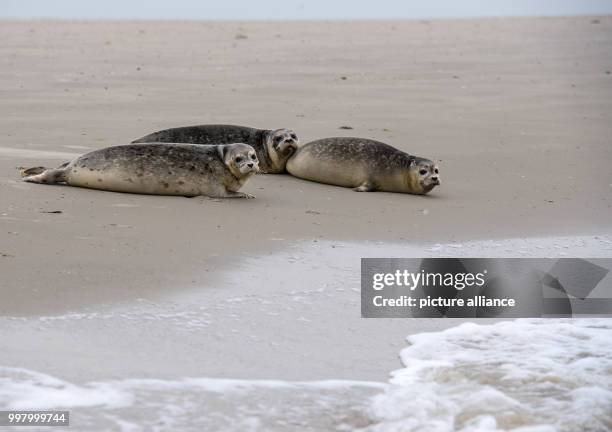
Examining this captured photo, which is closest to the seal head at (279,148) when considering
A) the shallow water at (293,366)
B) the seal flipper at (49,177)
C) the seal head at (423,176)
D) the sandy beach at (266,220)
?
the sandy beach at (266,220)

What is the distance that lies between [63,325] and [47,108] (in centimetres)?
651

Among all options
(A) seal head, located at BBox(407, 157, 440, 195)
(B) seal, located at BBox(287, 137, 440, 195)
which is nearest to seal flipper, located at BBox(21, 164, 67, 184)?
(B) seal, located at BBox(287, 137, 440, 195)

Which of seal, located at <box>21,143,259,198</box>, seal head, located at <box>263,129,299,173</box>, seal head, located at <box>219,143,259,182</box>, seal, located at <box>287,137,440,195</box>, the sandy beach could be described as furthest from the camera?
seal head, located at <box>263,129,299,173</box>

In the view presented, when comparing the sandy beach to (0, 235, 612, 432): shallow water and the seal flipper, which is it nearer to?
(0, 235, 612, 432): shallow water

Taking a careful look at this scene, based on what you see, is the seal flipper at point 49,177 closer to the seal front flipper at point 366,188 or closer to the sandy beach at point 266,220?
the sandy beach at point 266,220

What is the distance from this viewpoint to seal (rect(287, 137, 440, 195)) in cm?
708

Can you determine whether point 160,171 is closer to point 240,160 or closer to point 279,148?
point 240,160

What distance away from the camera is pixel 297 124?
31.4 feet

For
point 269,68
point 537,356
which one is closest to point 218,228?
point 537,356

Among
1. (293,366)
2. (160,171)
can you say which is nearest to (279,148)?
(160,171)

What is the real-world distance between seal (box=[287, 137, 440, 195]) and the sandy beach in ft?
0.41

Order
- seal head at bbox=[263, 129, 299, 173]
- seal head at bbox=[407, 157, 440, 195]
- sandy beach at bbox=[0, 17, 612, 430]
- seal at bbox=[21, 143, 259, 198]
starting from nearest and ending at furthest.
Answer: sandy beach at bbox=[0, 17, 612, 430] < seal at bbox=[21, 143, 259, 198] < seal head at bbox=[407, 157, 440, 195] < seal head at bbox=[263, 129, 299, 173]

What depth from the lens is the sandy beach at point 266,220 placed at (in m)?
3.83

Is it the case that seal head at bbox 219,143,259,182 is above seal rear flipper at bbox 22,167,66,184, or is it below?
above
